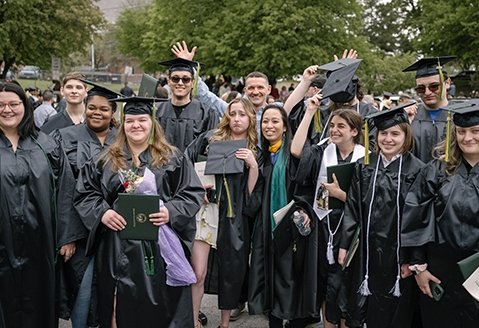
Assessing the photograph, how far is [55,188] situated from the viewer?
378 centimetres

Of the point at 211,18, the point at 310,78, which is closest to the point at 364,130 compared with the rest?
the point at 310,78

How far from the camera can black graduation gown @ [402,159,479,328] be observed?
333cm

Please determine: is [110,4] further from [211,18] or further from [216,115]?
[216,115]

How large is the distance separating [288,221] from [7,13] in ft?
77.8

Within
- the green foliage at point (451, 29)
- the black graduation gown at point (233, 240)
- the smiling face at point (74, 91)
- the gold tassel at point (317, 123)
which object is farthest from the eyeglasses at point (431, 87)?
the green foliage at point (451, 29)

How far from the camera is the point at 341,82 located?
4.29 m

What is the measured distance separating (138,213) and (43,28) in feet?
78.6

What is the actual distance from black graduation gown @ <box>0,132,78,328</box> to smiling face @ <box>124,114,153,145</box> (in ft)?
1.89

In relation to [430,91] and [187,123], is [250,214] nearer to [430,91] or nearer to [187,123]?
[187,123]

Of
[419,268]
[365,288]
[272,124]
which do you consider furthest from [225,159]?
[419,268]

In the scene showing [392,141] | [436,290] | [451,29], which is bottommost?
[436,290]

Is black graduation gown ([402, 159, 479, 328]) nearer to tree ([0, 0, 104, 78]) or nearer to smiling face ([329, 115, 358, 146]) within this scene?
smiling face ([329, 115, 358, 146])

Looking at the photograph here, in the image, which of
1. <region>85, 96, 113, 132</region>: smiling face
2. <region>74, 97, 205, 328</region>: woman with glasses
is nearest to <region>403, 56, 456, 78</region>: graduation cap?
<region>74, 97, 205, 328</region>: woman with glasses

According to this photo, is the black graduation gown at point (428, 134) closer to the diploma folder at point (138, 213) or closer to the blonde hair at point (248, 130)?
the blonde hair at point (248, 130)
